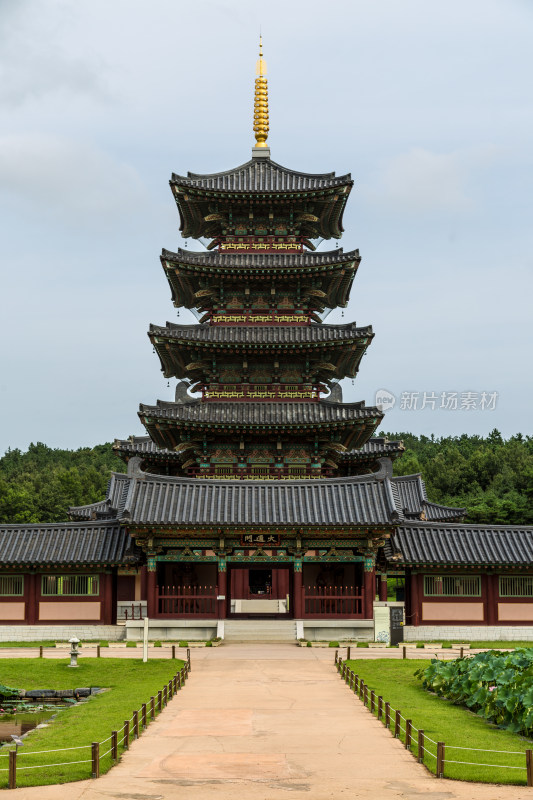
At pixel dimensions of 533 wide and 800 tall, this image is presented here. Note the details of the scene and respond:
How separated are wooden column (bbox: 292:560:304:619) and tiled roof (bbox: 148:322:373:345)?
11.1 metres

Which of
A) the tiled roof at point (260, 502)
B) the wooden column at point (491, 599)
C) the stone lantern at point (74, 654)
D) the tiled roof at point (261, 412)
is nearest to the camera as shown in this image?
the stone lantern at point (74, 654)

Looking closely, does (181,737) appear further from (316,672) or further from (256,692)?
(316,672)

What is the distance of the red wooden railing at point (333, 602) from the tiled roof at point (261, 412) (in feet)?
25.6

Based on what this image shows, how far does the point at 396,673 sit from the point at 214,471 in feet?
64.8

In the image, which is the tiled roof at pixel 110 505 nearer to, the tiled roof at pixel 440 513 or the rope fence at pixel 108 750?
the tiled roof at pixel 440 513

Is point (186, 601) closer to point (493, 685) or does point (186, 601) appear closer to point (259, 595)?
point (259, 595)

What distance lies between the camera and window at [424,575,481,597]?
43.5 metres

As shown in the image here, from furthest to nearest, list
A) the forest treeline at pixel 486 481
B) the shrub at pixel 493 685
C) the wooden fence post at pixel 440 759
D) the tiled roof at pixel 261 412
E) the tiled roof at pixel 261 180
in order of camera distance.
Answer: the forest treeline at pixel 486 481, the tiled roof at pixel 261 180, the tiled roof at pixel 261 412, the shrub at pixel 493 685, the wooden fence post at pixel 440 759

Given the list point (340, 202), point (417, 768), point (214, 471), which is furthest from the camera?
point (340, 202)

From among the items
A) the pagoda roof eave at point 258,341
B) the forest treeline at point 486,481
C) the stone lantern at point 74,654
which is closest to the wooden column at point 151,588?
the stone lantern at point 74,654

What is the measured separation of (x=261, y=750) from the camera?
1798 cm

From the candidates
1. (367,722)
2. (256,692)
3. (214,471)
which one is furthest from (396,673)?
(214,471)

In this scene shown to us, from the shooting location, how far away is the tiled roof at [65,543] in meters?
42.2

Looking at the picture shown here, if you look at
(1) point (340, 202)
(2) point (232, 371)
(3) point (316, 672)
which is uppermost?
(1) point (340, 202)
